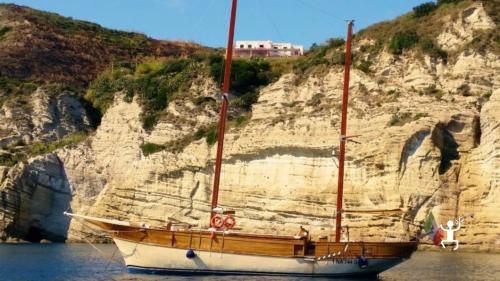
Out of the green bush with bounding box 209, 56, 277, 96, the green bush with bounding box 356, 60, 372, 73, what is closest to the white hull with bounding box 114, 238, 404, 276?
the green bush with bounding box 356, 60, 372, 73

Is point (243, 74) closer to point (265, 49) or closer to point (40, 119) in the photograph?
point (40, 119)

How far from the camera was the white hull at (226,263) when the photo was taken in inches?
1225

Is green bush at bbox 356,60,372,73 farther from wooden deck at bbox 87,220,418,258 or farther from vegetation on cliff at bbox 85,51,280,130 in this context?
wooden deck at bbox 87,220,418,258

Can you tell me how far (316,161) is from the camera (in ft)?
170

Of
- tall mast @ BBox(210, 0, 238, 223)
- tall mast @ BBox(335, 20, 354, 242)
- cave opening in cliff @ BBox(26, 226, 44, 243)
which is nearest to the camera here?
tall mast @ BBox(335, 20, 354, 242)

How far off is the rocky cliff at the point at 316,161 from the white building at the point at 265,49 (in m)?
35.8

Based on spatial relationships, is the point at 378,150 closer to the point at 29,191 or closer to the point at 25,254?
the point at 25,254

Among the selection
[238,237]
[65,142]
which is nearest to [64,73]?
[65,142]

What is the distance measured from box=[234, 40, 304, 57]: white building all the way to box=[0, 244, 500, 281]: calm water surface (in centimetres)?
A: 5872

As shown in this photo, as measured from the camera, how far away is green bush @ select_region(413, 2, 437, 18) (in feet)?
216

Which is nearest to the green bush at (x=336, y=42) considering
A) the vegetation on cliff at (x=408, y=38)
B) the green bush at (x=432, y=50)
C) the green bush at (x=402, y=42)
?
the vegetation on cliff at (x=408, y=38)

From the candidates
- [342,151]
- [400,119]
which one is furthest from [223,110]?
[400,119]

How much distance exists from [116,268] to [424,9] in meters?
42.2

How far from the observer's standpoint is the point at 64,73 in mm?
100125
